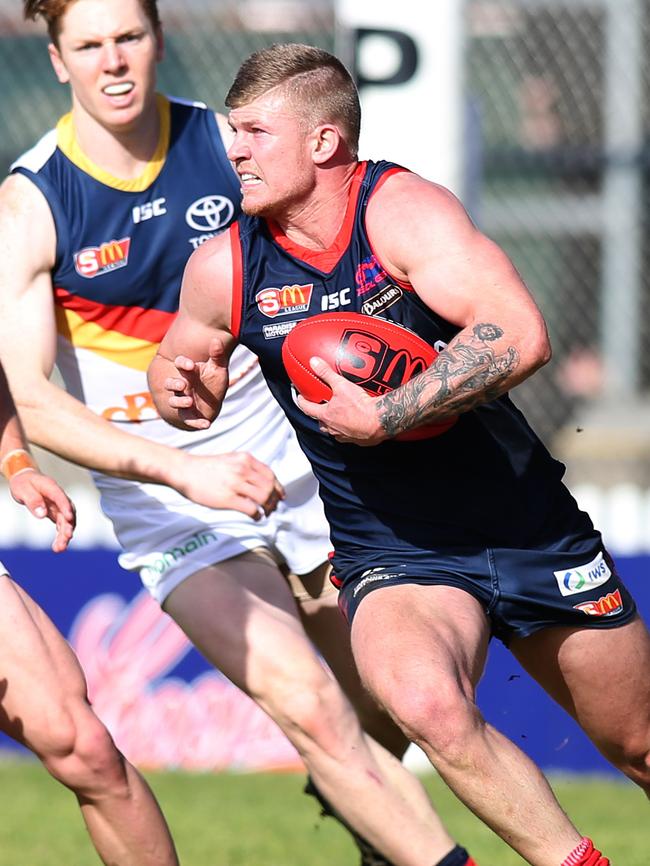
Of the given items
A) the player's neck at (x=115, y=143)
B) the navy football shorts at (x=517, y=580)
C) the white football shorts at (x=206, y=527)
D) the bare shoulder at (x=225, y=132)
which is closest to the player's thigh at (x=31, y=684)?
the navy football shorts at (x=517, y=580)

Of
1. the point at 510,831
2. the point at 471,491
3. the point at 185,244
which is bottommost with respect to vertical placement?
the point at 510,831

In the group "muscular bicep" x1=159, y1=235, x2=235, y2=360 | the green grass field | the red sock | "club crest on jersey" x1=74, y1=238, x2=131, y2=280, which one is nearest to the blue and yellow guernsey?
"club crest on jersey" x1=74, y1=238, x2=131, y2=280

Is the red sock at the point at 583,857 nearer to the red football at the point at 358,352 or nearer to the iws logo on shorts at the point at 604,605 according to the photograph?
the iws logo on shorts at the point at 604,605

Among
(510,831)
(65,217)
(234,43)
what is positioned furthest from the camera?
(234,43)

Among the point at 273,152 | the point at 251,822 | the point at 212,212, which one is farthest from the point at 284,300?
the point at 251,822

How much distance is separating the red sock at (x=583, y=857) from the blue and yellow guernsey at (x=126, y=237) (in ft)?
6.97

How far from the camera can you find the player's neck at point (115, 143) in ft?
16.5

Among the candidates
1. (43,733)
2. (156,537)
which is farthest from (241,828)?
(43,733)

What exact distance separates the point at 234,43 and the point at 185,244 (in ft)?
17.7

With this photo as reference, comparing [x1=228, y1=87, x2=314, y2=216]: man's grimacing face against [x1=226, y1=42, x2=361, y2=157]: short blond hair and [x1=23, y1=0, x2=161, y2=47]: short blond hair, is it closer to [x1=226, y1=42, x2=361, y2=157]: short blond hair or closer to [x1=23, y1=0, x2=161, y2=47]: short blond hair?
[x1=226, y1=42, x2=361, y2=157]: short blond hair

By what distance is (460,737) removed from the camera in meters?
3.75

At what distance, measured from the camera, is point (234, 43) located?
10.1 m

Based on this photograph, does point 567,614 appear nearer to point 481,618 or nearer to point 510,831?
point 481,618

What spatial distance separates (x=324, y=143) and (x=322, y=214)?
18 centimetres
